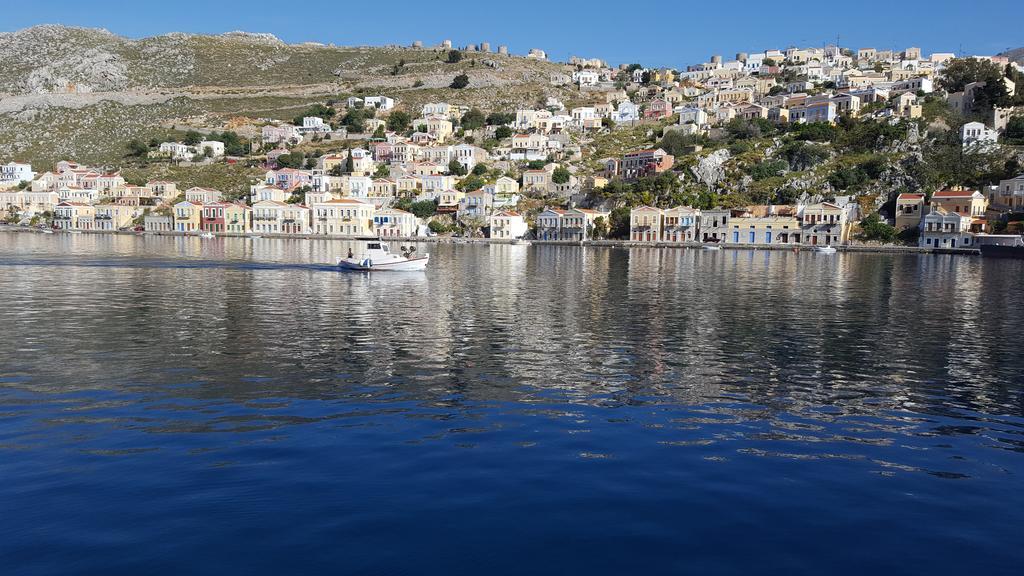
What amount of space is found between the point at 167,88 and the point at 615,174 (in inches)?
4612

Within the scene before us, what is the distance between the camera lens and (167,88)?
17612 centimetres

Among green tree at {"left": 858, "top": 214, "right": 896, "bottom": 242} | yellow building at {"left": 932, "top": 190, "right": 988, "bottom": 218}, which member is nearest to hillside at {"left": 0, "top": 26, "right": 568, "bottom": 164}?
green tree at {"left": 858, "top": 214, "right": 896, "bottom": 242}

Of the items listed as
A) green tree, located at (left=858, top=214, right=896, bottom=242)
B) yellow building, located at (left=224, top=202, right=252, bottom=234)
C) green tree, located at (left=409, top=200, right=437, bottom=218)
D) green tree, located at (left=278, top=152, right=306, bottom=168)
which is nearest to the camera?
green tree, located at (left=858, top=214, right=896, bottom=242)

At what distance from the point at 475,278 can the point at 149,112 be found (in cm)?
14717

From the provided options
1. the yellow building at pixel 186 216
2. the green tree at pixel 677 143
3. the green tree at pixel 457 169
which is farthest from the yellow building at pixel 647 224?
the yellow building at pixel 186 216

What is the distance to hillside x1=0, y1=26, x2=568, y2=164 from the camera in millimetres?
156125

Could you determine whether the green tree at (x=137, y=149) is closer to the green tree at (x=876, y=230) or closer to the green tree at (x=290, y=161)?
the green tree at (x=290, y=161)

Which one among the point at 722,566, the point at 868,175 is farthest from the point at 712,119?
the point at 722,566

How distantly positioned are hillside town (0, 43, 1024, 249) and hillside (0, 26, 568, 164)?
450 inches

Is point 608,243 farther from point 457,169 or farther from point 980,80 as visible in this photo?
point 980,80

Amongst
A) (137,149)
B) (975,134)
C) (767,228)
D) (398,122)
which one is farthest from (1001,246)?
(137,149)

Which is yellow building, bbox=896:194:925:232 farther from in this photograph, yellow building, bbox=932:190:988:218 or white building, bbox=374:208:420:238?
white building, bbox=374:208:420:238

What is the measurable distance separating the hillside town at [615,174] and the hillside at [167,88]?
1142 cm

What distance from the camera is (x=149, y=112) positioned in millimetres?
163250
